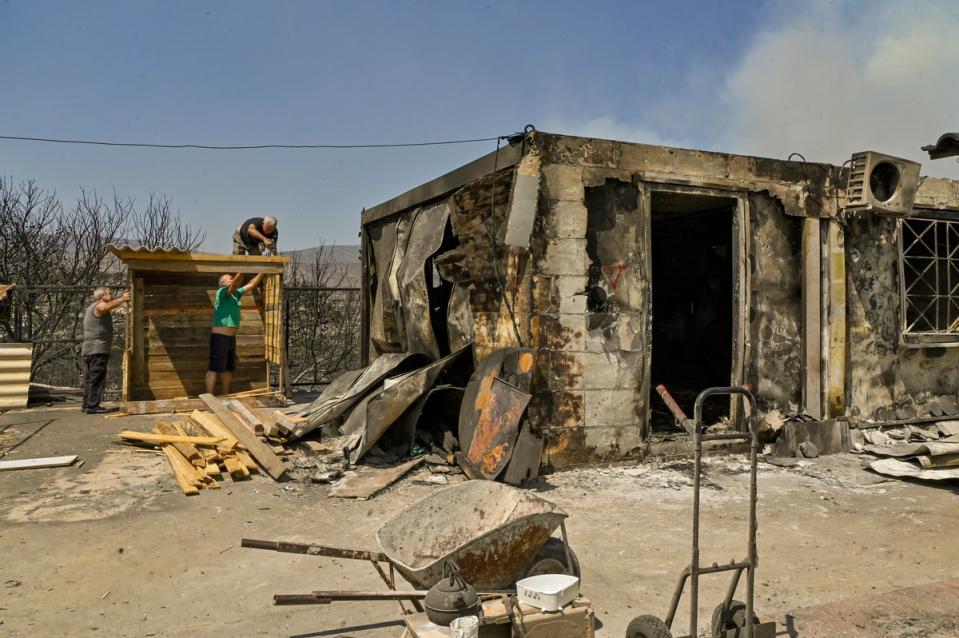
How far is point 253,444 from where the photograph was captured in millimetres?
7359

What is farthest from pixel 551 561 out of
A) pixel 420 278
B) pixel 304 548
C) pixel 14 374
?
pixel 14 374

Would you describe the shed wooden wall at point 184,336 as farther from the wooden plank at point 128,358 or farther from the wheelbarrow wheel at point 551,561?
the wheelbarrow wheel at point 551,561

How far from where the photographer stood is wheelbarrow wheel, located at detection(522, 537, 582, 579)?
156 inches

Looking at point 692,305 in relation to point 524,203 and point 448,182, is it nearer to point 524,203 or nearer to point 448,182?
point 448,182

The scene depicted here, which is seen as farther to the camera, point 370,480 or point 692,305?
point 692,305

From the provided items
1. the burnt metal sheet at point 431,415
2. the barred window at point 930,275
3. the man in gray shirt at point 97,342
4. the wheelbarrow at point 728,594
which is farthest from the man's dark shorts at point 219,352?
the barred window at point 930,275

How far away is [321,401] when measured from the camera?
30.0 feet

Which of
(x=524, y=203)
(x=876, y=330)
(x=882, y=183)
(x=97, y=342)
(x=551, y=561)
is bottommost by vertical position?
(x=551, y=561)

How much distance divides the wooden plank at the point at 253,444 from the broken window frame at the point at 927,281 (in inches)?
303

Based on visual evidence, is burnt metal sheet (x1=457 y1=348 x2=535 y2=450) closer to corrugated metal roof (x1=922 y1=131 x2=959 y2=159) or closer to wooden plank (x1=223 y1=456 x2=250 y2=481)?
wooden plank (x1=223 y1=456 x2=250 y2=481)

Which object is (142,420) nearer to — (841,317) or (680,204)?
(680,204)

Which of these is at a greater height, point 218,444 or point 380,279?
point 380,279

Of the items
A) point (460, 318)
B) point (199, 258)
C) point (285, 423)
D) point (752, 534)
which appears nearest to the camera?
point (752, 534)

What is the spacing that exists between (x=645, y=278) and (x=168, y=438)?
5.57 metres
